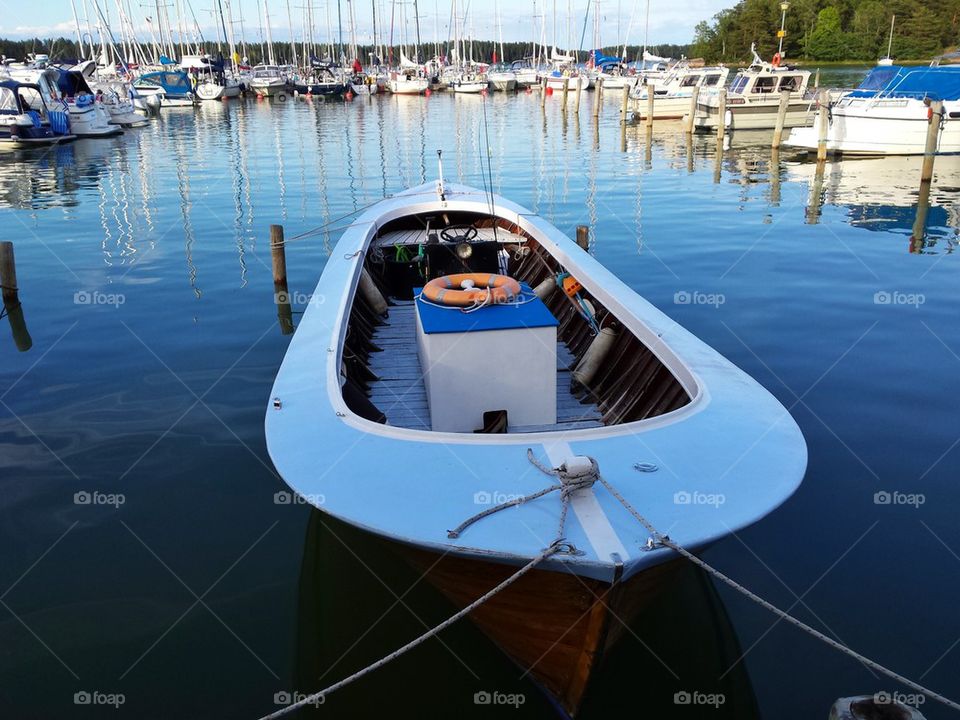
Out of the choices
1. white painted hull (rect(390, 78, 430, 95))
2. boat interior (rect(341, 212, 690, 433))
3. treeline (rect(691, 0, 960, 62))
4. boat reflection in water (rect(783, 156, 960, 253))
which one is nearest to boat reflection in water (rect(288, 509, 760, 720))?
boat interior (rect(341, 212, 690, 433))

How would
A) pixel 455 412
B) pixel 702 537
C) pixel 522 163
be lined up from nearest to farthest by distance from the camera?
1. pixel 702 537
2. pixel 455 412
3. pixel 522 163

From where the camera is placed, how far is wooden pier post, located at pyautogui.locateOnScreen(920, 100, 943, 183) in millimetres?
20328

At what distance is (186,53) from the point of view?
250 ft

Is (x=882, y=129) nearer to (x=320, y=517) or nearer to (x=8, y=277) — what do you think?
(x=8, y=277)

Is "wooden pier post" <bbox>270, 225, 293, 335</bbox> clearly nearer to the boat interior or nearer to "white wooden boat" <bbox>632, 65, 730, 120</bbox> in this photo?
the boat interior

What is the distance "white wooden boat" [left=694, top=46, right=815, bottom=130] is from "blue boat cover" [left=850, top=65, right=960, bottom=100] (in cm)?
538

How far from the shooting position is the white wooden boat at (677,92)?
38219 mm

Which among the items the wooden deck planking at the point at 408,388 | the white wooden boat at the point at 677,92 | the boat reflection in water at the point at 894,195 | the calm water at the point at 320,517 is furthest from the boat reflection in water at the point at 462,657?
the white wooden boat at the point at 677,92

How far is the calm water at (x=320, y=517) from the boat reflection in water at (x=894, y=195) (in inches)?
8.1

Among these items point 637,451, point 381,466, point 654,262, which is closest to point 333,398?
point 381,466

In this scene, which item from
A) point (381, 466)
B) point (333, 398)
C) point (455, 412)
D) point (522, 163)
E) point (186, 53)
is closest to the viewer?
point (381, 466)

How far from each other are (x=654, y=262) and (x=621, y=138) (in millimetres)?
21236

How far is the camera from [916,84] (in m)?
26.5

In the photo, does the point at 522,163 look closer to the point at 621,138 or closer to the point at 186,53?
the point at 621,138
